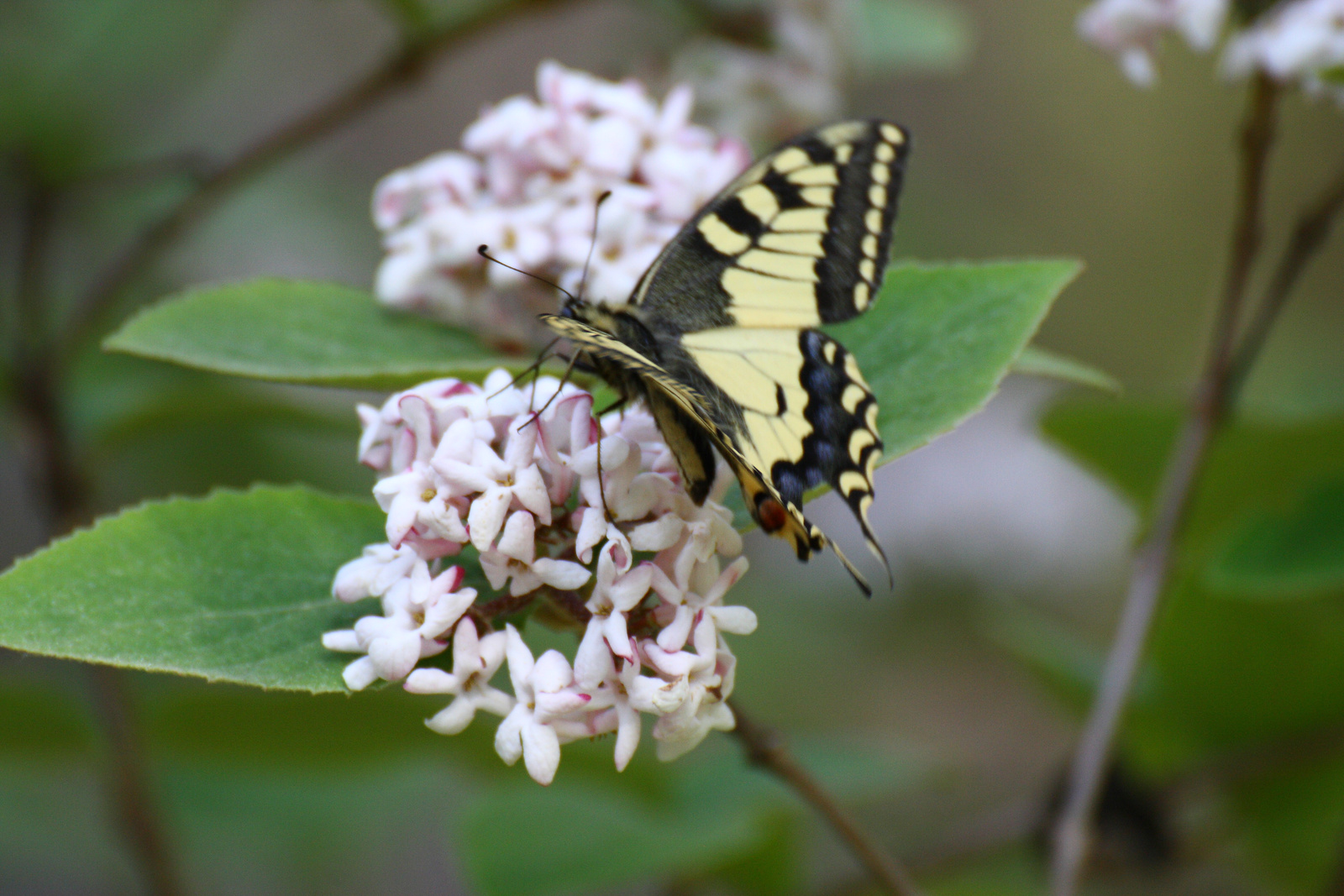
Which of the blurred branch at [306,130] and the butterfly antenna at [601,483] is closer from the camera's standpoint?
the butterfly antenna at [601,483]

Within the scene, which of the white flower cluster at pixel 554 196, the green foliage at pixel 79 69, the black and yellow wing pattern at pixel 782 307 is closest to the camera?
the black and yellow wing pattern at pixel 782 307

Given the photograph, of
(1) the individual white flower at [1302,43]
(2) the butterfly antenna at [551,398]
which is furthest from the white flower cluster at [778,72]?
(2) the butterfly antenna at [551,398]

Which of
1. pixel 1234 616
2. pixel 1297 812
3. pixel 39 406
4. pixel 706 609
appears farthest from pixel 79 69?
pixel 1297 812

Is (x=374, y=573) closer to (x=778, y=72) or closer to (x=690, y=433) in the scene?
(x=690, y=433)

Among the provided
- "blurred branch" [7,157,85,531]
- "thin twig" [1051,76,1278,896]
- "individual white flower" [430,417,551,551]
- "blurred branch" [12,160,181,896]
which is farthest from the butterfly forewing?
"blurred branch" [7,157,85,531]

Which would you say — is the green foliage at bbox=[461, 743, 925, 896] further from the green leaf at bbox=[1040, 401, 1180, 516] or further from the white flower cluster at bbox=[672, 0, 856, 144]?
the white flower cluster at bbox=[672, 0, 856, 144]

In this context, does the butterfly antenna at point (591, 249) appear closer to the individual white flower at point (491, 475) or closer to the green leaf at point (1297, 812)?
the individual white flower at point (491, 475)

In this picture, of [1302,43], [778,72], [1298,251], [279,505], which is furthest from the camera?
[778,72]
